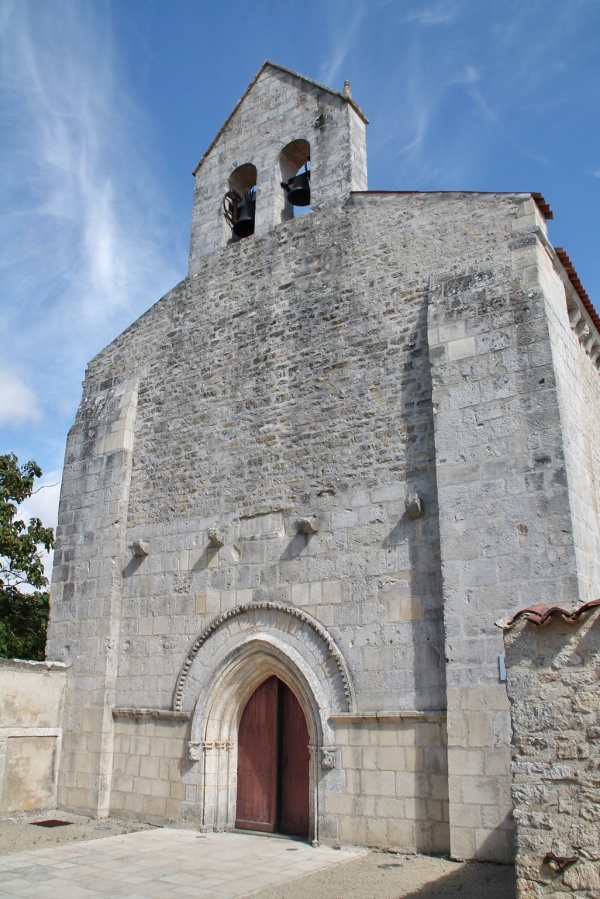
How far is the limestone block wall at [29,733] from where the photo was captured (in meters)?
8.82

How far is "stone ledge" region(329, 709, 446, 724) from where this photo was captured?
22.5ft

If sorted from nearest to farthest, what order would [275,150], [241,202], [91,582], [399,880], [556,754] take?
[556,754] < [399,880] < [91,582] < [275,150] < [241,202]

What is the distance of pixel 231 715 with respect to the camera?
333 inches

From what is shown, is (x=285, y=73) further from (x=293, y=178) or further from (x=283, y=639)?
(x=283, y=639)

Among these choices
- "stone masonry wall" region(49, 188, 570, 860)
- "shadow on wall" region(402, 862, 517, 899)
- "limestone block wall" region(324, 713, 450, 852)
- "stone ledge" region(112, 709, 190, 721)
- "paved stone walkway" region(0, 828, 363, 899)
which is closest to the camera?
"shadow on wall" region(402, 862, 517, 899)

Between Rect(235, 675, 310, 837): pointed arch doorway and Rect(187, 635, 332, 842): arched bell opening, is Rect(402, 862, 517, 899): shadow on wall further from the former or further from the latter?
Rect(235, 675, 310, 837): pointed arch doorway

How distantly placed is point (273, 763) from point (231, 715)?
27.5 inches

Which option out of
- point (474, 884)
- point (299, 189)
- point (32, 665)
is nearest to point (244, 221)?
point (299, 189)

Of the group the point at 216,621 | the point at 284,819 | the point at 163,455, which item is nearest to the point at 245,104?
the point at 163,455

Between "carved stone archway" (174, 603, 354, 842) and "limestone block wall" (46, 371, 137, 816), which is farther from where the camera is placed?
"limestone block wall" (46, 371, 137, 816)

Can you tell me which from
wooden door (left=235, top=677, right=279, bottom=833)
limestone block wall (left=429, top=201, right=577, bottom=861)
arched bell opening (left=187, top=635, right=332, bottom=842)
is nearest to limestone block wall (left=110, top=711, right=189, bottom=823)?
arched bell opening (left=187, top=635, right=332, bottom=842)

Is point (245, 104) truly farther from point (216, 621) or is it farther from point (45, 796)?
point (45, 796)

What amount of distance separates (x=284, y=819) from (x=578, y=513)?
451 centimetres

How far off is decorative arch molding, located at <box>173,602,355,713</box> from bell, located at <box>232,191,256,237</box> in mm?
5554
